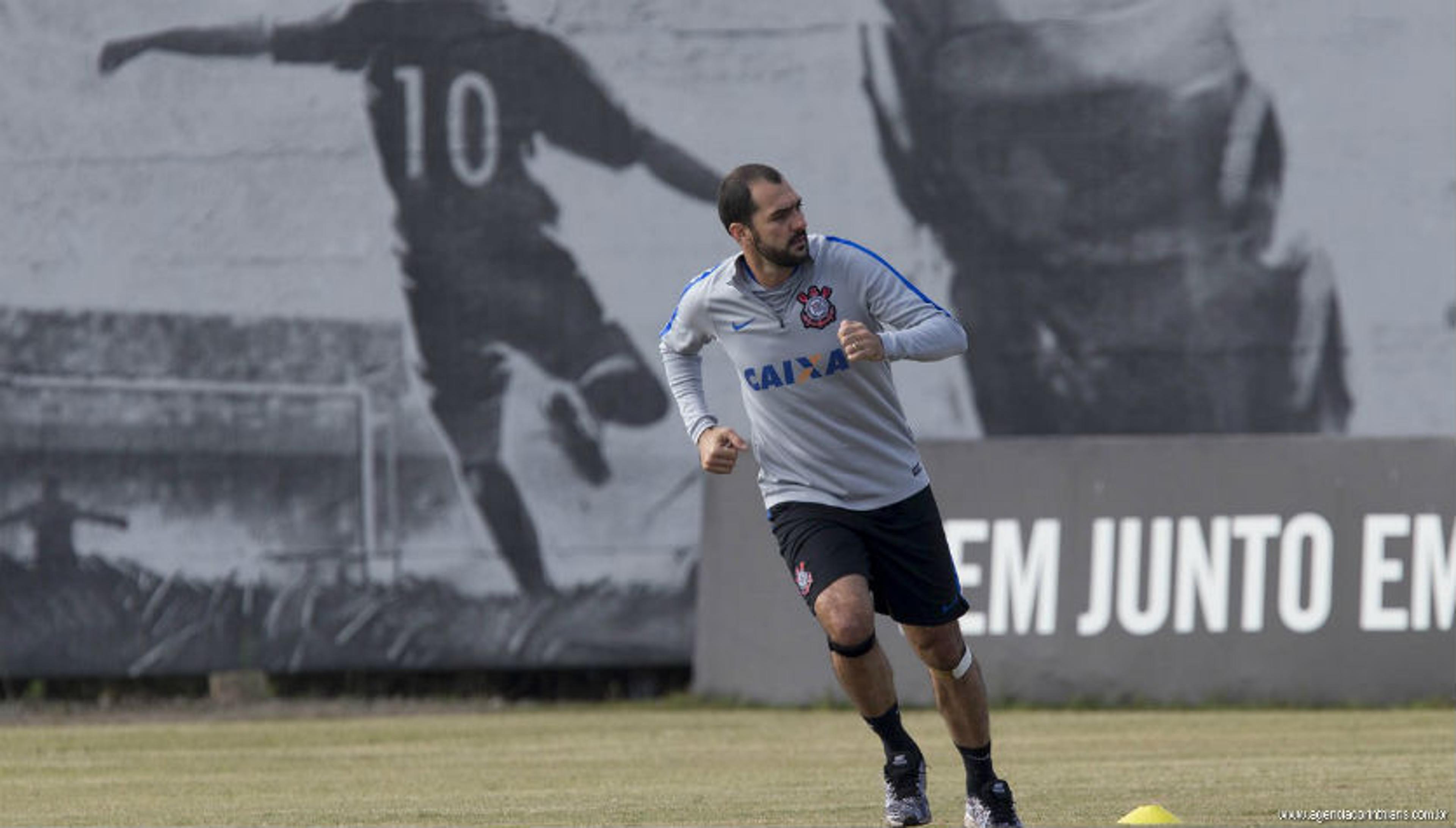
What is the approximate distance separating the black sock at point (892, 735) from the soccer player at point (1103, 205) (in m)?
10.1

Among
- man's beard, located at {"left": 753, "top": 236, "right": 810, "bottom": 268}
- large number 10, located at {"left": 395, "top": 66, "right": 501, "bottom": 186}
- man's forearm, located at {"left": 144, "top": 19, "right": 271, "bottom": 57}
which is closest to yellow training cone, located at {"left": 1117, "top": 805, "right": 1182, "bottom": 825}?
man's beard, located at {"left": 753, "top": 236, "right": 810, "bottom": 268}

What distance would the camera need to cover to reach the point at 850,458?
27.0ft

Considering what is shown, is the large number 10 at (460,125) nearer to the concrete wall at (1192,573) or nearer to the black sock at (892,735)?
the concrete wall at (1192,573)

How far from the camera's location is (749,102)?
18.3m

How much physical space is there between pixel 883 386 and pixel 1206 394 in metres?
10.4

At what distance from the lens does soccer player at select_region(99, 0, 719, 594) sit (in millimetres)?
18141

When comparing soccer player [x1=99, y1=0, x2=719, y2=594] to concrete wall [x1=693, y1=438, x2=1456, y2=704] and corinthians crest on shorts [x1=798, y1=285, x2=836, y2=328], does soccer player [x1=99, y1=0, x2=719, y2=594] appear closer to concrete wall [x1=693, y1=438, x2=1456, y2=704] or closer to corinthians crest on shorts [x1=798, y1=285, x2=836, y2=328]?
concrete wall [x1=693, y1=438, x2=1456, y2=704]

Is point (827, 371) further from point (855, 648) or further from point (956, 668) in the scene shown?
point (956, 668)

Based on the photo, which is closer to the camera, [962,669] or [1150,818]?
[1150,818]

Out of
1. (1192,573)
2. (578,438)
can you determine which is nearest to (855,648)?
(1192,573)

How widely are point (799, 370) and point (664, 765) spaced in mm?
4462

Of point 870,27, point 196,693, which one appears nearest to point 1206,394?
point 870,27

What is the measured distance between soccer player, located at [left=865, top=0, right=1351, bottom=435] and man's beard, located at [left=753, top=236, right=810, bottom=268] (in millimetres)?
10142

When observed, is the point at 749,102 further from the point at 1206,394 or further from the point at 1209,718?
the point at 1209,718
